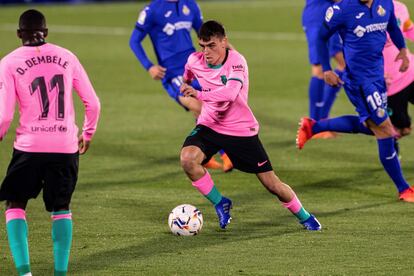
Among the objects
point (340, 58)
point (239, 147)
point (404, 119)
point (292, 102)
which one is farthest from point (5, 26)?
point (239, 147)

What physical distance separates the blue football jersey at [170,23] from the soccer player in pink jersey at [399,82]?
244 centimetres

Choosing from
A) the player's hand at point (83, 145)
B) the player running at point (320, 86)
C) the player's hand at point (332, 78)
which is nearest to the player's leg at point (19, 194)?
the player's hand at point (83, 145)

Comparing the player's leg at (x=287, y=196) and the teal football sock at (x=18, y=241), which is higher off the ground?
the teal football sock at (x=18, y=241)

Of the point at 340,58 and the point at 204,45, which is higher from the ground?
the point at 204,45

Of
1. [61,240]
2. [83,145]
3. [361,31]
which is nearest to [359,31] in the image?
[361,31]

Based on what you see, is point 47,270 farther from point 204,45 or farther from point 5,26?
point 5,26

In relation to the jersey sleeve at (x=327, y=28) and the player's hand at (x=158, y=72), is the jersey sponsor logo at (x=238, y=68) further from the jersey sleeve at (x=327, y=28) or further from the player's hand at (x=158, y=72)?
the player's hand at (x=158, y=72)

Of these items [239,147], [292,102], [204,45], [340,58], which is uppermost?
[204,45]

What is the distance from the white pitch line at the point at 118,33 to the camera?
90.4ft

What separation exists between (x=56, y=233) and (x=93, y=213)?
9.06ft

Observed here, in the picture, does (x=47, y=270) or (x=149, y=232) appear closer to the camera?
(x=47, y=270)

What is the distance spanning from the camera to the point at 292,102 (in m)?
17.9

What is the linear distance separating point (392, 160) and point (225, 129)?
2225mm

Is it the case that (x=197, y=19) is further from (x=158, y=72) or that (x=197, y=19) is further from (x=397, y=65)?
(x=397, y=65)
